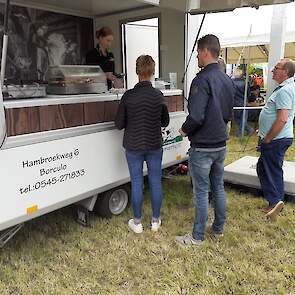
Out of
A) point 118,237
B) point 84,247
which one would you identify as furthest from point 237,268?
point 84,247

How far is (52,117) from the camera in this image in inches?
104

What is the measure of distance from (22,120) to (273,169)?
2489mm

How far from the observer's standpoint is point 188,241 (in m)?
3.02

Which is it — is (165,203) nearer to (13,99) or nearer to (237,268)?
(237,268)

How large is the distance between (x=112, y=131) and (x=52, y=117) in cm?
66

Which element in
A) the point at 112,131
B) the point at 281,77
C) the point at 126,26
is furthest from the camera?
the point at 126,26

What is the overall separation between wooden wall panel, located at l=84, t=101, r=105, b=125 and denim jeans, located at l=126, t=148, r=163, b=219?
392 mm

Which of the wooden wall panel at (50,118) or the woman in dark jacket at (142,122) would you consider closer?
the wooden wall panel at (50,118)

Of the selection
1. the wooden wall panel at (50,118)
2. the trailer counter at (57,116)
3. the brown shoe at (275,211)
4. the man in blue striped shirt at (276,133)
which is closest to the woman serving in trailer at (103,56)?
the trailer counter at (57,116)

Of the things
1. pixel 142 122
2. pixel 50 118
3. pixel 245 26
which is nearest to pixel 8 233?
pixel 50 118

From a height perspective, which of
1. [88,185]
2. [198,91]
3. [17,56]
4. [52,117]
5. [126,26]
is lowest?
[88,185]

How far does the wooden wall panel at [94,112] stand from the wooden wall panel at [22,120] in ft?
1.62

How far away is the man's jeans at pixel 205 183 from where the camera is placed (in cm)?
280

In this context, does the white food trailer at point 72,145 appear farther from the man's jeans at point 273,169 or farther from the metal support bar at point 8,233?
the man's jeans at point 273,169
